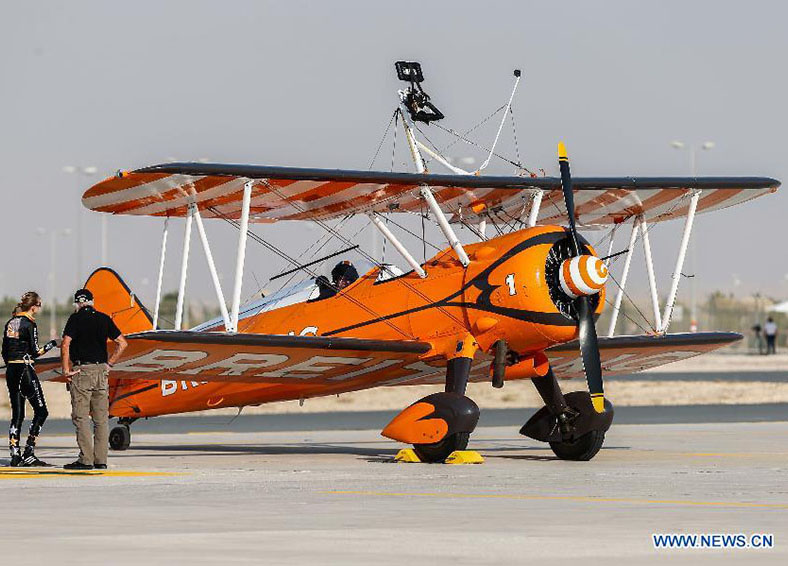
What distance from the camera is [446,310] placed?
17500mm

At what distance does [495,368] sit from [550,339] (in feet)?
2.33

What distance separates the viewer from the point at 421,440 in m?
16.3

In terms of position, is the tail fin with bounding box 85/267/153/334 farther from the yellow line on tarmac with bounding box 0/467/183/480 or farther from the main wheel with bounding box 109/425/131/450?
the yellow line on tarmac with bounding box 0/467/183/480

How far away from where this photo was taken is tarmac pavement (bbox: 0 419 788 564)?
838 centimetres

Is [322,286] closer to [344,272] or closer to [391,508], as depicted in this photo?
[344,272]

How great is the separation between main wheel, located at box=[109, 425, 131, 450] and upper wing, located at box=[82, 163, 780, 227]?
125 inches

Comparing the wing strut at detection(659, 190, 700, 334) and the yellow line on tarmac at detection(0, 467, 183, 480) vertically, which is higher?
the wing strut at detection(659, 190, 700, 334)

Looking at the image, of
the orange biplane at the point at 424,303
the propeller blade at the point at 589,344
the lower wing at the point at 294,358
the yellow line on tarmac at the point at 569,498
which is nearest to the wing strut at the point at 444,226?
the orange biplane at the point at 424,303

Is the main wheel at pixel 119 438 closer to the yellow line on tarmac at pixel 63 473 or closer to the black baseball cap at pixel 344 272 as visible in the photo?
the black baseball cap at pixel 344 272

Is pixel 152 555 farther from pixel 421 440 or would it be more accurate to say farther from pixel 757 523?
pixel 421 440

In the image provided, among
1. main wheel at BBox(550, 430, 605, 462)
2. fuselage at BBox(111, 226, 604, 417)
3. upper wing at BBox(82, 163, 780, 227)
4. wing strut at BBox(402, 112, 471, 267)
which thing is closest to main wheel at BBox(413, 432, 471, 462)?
fuselage at BBox(111, 226, 604, 417)

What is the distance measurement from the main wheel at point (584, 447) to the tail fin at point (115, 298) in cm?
660

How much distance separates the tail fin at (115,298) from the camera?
843 inches

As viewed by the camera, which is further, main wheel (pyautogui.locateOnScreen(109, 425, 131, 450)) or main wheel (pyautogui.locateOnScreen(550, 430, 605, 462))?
main wheel (pyautogui.locateOnScreen(109, 425, 131, 450))
